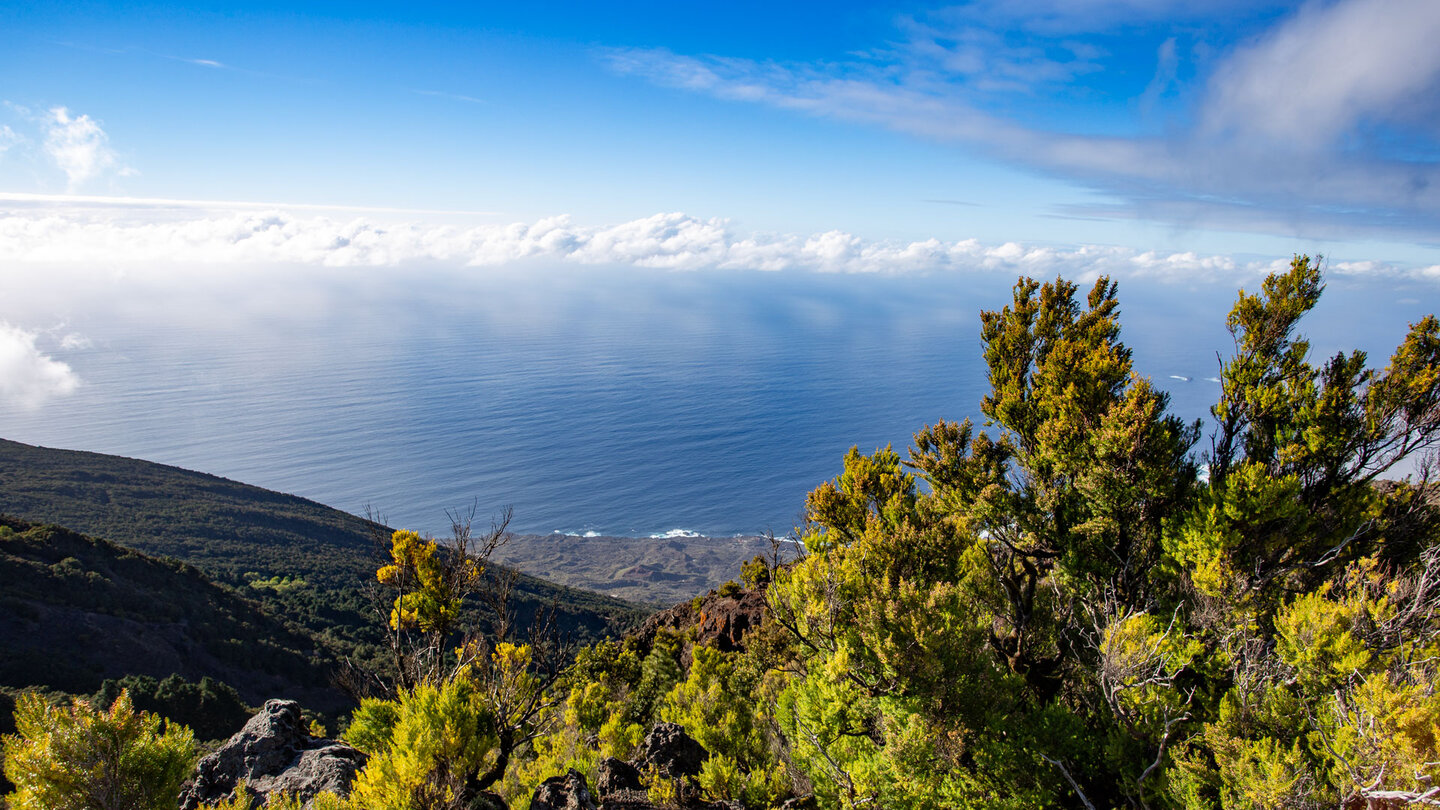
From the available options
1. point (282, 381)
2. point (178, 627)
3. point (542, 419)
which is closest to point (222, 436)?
point (282, 381)

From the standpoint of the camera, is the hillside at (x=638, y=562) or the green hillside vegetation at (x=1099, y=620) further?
the hillside at (x=638, y=562)

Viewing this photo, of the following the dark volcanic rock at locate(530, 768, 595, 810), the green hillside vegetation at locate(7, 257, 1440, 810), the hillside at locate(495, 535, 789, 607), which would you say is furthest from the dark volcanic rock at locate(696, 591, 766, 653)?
the hillside at locate(495, 535, 789, 607)

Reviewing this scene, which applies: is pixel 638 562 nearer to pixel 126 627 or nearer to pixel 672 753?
pixel 126 627

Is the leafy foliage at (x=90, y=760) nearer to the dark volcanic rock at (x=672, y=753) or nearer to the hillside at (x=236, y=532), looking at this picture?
the dark volcanic rock at (x=672, y=753)

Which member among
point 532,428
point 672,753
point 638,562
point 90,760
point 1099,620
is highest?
point 90,760

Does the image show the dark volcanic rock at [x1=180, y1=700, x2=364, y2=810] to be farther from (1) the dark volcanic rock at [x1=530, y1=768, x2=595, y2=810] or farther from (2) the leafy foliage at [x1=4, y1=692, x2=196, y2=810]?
(1) the dark volcanic rock at [x1=530, y1=768, x2=595, y2=810]

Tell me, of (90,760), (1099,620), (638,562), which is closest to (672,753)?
(1099,620)

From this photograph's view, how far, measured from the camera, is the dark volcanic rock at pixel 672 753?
13891 mm

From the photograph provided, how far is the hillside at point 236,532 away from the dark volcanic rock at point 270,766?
39.3 m

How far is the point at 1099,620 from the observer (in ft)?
43.0

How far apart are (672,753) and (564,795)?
417 centimetres

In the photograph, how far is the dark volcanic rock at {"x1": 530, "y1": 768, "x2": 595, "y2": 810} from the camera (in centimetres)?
1040

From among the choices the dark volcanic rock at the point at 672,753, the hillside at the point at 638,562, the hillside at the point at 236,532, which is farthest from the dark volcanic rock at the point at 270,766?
the hillside at the point at 638,562

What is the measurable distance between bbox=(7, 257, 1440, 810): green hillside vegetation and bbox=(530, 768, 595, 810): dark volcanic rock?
492 millimetres
